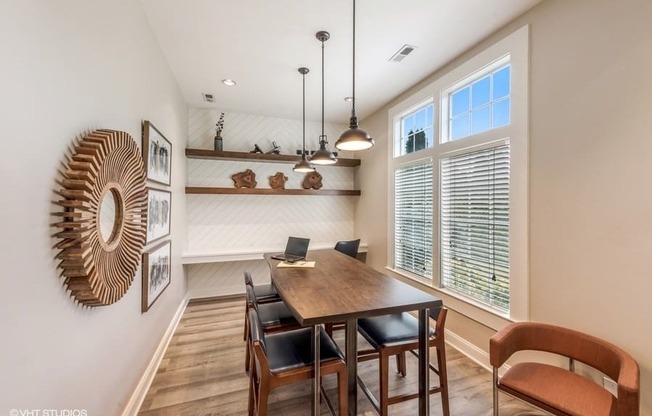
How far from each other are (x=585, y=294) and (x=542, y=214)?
562mm

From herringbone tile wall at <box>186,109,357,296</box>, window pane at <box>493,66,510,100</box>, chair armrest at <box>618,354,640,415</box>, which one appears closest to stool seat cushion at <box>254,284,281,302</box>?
herringbone tile wall at <box>186,109,357,296</box>

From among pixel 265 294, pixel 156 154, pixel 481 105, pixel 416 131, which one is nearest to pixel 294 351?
pixel 265 294

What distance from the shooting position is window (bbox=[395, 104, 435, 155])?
10.6ft

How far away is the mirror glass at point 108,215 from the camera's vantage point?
133cm

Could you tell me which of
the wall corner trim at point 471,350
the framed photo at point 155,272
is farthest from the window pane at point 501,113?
the framed photo at point 155,272

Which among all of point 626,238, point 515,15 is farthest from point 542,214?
point 515,15

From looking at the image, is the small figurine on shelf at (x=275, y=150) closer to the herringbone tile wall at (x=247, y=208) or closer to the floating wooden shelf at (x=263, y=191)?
the herringbone tile wall at (x=247, y=208)

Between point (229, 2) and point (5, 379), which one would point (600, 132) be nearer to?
point (229, 2)

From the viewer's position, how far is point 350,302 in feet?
5.15

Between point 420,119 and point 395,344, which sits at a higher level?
point 420,119

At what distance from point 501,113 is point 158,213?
3.09 meters

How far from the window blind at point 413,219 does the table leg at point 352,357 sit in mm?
1654

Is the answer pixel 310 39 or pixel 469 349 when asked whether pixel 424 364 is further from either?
pixel 310 39

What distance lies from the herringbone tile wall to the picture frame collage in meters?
1.30
